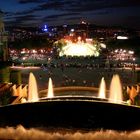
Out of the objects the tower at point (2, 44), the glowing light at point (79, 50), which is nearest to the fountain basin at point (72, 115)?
the tower at point (2, 44)

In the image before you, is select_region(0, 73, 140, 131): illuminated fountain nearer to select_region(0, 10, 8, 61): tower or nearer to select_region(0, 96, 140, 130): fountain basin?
select_region(0, 96, 140, 130): fountain basin

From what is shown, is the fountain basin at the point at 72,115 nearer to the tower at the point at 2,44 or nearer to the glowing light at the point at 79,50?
the tower at the point at 2,44

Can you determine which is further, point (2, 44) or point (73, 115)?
point (2, 44)

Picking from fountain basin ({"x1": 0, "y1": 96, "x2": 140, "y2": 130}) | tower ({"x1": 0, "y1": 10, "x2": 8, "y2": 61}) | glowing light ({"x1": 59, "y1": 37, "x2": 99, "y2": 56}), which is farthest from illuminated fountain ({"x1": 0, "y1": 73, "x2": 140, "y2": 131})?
glowing light ({"x1": 59, "y1": 37, "x2": 99, "y2": 56})

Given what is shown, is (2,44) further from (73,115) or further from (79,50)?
(79,50)

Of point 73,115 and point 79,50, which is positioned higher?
point 79,50

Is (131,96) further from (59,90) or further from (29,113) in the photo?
(29,113)

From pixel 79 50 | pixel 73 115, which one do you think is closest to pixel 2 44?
pixel 73 115

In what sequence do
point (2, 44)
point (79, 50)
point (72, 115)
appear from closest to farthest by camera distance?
point (72, 115) → point (2, 44) → point (79, 50)

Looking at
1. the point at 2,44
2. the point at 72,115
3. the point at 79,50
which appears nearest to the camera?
the point at 72,115

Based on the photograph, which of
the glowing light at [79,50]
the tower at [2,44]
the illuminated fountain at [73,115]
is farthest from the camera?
the glowing light at [79,50]
